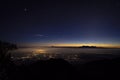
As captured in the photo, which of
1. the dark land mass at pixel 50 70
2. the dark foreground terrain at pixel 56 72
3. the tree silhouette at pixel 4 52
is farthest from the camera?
the dark foreground terrain at pixel 56 72

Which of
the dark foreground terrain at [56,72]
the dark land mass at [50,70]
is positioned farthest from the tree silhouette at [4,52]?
the dark foreground terrain at [56,72]

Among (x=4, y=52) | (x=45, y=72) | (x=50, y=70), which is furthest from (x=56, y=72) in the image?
(x=4, y=52)

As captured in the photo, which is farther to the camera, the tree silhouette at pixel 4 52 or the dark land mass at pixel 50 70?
the dark land mass at pixel 50 70

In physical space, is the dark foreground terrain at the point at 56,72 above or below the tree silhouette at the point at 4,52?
below

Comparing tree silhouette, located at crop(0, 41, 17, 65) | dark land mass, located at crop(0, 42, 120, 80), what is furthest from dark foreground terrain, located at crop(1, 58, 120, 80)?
tree silhouette, located at crop(0, 41, 17, 65)

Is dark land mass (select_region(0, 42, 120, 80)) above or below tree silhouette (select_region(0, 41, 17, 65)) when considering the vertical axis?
below

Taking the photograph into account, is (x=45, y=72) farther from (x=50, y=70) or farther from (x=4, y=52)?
(x=4, y=52)

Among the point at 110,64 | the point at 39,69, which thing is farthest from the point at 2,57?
the point at 110,64

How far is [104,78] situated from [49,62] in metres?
8.04

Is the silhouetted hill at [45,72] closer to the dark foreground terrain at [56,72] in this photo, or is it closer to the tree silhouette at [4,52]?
the dark foreground terrain at [56,72]

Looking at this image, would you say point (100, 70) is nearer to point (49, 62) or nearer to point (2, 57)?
point (49, 62)

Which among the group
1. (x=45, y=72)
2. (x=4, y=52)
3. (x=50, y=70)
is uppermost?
(x=4, y=52)

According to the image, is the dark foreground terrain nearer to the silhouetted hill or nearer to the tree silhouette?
the silhouetted hill

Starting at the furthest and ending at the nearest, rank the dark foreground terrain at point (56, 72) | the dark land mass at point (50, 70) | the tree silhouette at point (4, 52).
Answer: the dark foreground terrain at point (56, 72)
the dark land mass at point (50, 70)
the tree silhouette at point (4, 52)
